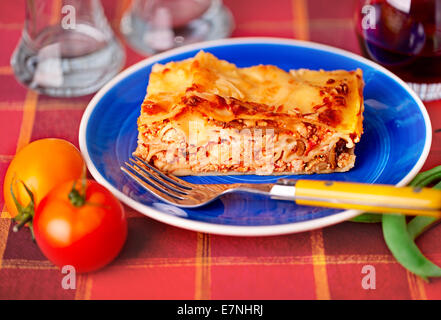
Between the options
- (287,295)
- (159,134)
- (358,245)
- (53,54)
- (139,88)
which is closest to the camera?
(287,295)

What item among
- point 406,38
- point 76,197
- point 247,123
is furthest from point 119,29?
point 76,197

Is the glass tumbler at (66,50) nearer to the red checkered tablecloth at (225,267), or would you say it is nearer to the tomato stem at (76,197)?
the red checkered tablecloth at (225,267)

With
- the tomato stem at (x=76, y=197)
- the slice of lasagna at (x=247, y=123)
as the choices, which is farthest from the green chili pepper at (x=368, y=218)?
the tomato stem at (x=76, y=197)

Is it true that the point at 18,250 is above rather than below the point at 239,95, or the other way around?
below

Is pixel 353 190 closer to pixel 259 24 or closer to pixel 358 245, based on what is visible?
pixel 358 245

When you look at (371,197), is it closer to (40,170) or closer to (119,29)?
(40,170)

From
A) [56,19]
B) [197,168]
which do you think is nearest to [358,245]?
[197,168]
